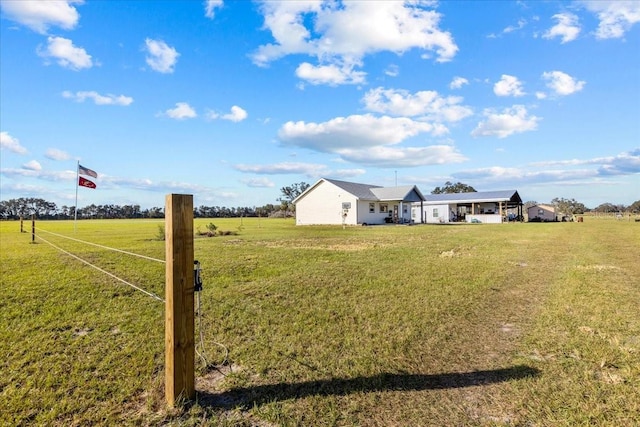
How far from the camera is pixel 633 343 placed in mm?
3994

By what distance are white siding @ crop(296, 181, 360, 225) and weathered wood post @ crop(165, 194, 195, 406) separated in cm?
2977

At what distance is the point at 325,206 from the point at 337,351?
1204 inches

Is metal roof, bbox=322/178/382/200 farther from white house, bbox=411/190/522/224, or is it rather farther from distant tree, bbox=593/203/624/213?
distant tree, bbox=593/203/624/213

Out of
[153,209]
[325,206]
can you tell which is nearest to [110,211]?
[153,209]

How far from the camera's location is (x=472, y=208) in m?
41.0

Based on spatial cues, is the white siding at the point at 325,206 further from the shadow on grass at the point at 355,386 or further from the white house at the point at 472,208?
the shadow on grass at the point at 355,386

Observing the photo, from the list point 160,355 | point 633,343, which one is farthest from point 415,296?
point 160,355

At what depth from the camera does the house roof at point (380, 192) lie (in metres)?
34.0

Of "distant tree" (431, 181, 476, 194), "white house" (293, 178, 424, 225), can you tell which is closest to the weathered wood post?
"white house" (293, 178, 424, 225)

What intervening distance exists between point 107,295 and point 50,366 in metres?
2.78

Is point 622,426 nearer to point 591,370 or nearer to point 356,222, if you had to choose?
point 591,370

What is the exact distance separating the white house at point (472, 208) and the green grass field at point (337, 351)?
113 feet

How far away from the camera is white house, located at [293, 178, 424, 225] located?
3291 cm

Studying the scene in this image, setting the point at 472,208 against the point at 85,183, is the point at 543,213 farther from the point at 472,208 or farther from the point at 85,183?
the point at 85,183
